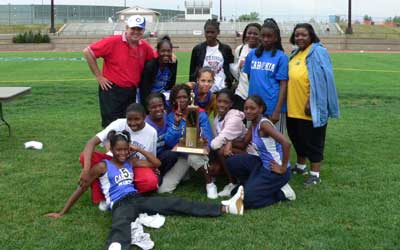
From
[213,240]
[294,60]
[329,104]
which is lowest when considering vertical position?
[213,240]

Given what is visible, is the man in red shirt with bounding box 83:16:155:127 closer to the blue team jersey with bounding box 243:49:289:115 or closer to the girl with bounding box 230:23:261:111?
the girl with bounding box 230:23:261:111

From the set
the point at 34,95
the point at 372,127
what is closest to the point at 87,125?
the point at 34,95

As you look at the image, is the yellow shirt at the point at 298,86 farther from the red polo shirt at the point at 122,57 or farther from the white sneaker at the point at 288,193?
the red polo shirt at the point at 122,57

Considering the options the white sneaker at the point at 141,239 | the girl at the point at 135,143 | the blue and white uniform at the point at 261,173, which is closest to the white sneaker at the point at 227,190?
the blue and white uniform at the point at 261,173

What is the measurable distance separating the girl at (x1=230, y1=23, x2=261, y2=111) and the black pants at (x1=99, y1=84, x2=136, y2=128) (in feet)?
4.09

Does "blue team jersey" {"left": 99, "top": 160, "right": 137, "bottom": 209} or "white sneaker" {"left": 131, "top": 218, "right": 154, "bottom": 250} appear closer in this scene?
"white sneaker" {"left": 131, "top": 218, "right": 154, "bottom": 250}

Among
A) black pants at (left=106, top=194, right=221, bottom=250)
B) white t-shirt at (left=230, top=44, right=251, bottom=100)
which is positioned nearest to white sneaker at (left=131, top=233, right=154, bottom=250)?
black pants at (left=106, top=194, right=221, bottom=250)

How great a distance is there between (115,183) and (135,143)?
1.74ft

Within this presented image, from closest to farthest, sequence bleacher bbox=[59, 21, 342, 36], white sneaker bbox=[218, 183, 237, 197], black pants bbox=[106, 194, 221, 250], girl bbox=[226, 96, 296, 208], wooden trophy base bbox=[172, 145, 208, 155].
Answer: black pants bbox=[106, 194, 221, 250], girl bbox=[226, 96, 296, 208], wooden trophy base bbox=[172, 145, 208, 155], white sneaker bbox=[218, 183, 237, 197], bleacher bbox=[59, 21, 342, 36]

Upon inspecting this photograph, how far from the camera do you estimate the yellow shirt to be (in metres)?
5.44

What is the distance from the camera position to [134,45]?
5.93 meters

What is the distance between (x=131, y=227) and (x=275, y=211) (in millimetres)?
1420

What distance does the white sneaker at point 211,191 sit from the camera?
205 inches

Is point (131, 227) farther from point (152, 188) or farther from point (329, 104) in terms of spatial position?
point (329, 104)
